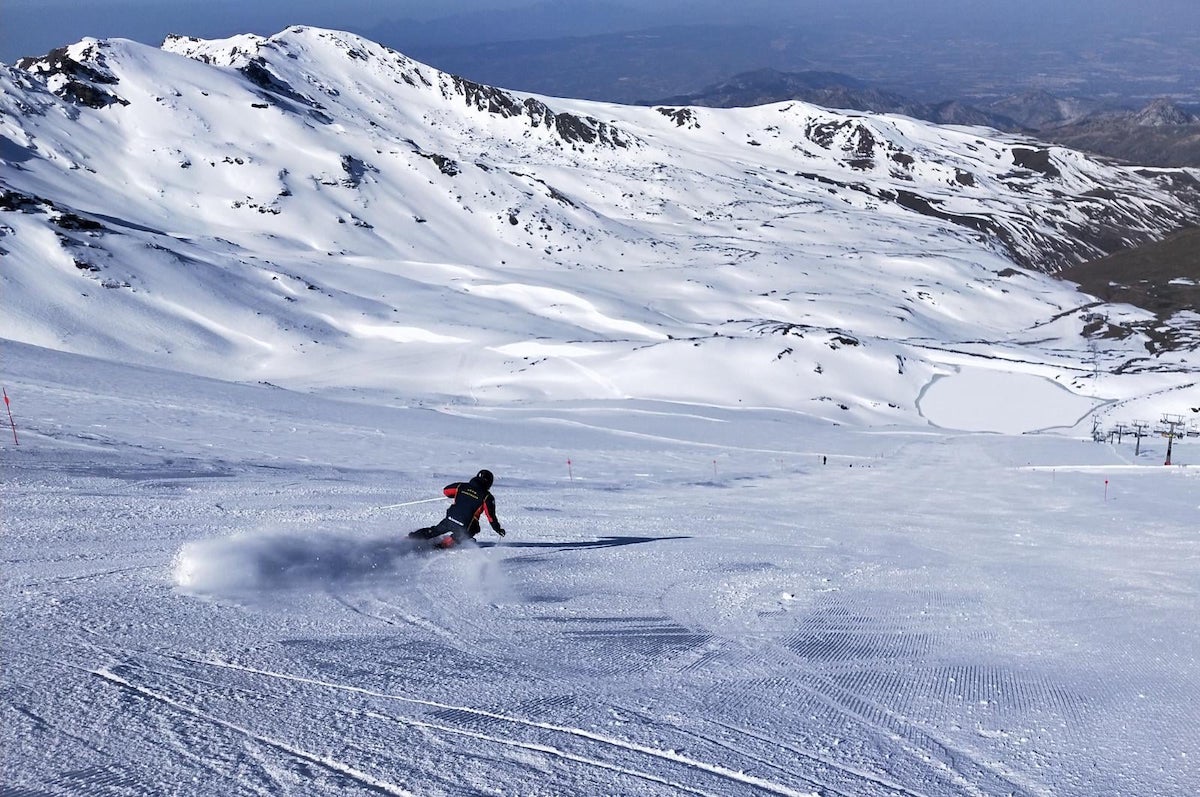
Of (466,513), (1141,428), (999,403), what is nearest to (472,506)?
(466,513)

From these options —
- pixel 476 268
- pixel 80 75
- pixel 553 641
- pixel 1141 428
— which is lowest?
pixel 553 641

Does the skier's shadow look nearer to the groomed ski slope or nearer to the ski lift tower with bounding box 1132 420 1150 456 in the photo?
the groomed ski slope

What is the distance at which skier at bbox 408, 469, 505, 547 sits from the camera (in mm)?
11445

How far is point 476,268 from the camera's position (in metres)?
97.4

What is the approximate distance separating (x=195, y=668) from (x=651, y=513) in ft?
38.7

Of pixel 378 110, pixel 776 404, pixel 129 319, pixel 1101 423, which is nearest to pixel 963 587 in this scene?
pixel 776 404

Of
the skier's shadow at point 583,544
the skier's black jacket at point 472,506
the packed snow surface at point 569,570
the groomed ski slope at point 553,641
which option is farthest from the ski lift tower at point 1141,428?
the skier's black jacket at point 472,506

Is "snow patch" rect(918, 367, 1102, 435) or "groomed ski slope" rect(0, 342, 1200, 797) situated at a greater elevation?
"snow patch" rect(918, 367, 1102, 435)

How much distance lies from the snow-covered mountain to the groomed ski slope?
35.7 meters

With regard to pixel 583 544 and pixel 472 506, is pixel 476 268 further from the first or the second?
pixel 472 506

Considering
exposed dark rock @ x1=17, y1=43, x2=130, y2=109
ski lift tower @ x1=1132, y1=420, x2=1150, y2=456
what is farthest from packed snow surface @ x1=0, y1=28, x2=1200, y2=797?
exposed dark rock @ x1=17, y1=43, x2=130, y2=109

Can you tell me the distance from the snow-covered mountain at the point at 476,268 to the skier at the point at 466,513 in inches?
1493

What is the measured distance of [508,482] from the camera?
20.8 m

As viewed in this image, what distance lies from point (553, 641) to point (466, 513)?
3.63 metres
